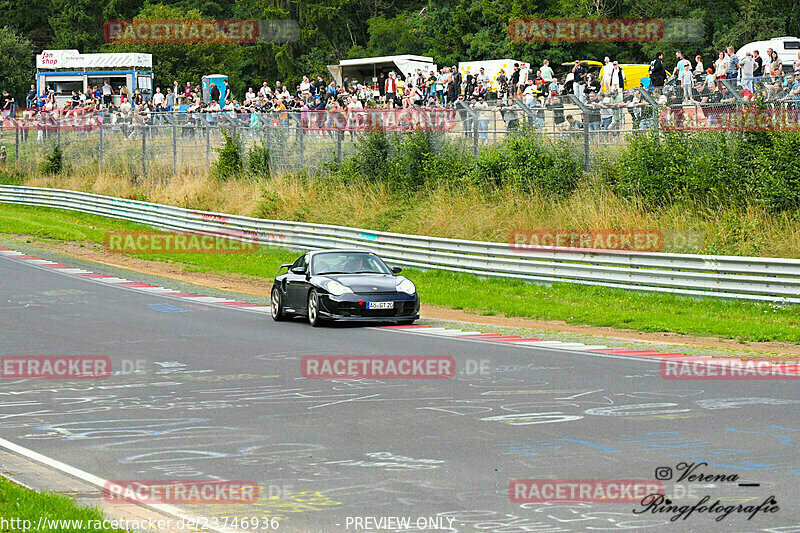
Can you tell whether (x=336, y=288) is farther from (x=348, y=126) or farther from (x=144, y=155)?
(x=144, y=155)

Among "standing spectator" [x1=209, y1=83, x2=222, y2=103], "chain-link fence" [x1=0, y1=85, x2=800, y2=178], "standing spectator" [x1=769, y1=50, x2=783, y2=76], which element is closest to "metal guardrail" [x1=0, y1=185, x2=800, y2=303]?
"chain-link fence" [x1=0, y1=85, x2=800, y2=178]

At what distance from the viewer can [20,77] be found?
78.2 meters

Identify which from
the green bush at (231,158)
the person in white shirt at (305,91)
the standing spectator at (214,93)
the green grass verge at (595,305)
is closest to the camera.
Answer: the green grass verge at (595,305)

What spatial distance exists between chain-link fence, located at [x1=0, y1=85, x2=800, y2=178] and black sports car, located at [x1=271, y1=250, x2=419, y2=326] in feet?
27.0

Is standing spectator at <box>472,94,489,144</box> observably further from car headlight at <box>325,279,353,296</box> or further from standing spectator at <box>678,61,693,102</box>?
car headlight at <box>325,279,353,296</box>

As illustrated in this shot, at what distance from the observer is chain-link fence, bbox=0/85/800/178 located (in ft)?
76.3

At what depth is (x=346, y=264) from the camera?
19.3 m

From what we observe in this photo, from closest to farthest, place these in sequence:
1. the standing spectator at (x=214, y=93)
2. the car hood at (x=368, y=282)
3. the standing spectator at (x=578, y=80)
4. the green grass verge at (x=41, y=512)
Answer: the green grass verge at (x=41, y=512), the car hood at (x=368, y=282), the standing spectator at (x=578, y=80), the standing spectator at (x=214, y=93)

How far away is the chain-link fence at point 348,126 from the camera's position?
23.3 metres

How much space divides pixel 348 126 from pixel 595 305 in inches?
537

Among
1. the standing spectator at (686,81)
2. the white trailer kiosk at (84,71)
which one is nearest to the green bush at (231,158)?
the white trailer kiosk at (84,71)

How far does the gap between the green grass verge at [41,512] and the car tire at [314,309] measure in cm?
1096

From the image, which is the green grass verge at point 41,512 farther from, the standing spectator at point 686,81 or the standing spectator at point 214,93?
the standing spectator at point 214,93

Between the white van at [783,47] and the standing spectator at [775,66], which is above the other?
the white van at [783,47]
